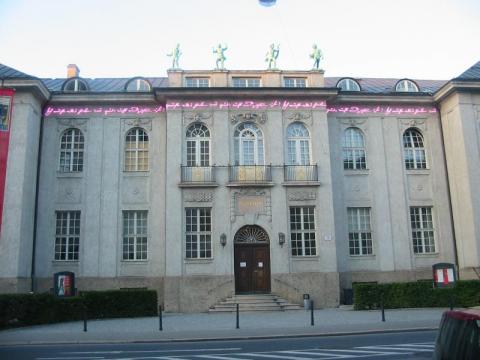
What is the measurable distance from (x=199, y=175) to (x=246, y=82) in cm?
594

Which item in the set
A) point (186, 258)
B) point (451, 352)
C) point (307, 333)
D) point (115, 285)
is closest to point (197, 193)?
point (186, 258)

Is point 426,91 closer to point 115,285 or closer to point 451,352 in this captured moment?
point 115,285

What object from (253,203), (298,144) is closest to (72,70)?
(253,203)

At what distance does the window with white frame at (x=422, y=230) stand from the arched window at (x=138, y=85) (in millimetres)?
16297

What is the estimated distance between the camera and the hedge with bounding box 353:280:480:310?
21.8m

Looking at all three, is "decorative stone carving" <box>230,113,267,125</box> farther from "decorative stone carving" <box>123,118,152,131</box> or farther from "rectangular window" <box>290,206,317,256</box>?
"rectangular window" <box>290,206,317,256</box>

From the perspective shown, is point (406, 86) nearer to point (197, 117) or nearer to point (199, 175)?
point (197, 117)

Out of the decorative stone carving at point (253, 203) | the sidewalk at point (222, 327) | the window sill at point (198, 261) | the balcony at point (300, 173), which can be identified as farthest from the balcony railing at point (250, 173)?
the sidewalk at point (222, 327)

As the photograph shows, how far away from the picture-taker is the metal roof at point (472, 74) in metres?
26.2

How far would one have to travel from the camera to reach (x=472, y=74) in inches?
1073

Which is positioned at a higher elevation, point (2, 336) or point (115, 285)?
point (115, 285)

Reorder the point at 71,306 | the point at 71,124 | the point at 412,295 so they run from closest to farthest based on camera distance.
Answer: the point at 71,306, the point at 412,295, the point at 71,124

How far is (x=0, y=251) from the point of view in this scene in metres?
22.9

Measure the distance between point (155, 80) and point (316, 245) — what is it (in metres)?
14.8
